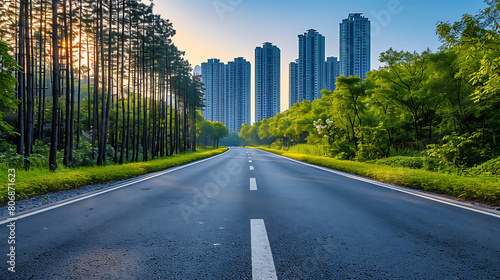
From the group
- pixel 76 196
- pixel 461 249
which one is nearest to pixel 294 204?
pixel 461 249

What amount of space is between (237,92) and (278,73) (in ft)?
89.5

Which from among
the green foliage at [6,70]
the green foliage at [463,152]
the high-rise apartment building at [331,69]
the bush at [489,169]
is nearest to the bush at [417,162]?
the green foliage at [463,152]

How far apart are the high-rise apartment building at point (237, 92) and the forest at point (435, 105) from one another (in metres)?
123

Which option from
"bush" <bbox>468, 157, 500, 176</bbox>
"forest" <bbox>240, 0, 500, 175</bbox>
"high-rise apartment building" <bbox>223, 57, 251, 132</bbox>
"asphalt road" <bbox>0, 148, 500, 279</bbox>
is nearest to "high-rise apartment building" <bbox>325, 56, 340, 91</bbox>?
"high-rise apartment building" <bbox>223, 57, 251, 132</bbox>

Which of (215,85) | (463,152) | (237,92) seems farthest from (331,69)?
(463,152)

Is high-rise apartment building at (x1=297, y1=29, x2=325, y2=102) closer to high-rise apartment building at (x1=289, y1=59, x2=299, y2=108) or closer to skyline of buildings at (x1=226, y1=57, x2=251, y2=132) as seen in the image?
high-rise apartment building at (x1=289, y1=59, x2=299, y2=108)

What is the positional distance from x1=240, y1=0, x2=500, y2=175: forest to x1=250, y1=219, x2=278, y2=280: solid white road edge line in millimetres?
9070

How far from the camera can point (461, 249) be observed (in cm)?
299

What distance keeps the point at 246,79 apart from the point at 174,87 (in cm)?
11144

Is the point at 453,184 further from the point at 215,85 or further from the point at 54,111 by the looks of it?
the point at 215,85

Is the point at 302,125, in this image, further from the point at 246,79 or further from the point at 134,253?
the point at 246,79

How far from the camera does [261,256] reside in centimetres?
271

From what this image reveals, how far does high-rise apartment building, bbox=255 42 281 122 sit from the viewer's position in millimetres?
126688

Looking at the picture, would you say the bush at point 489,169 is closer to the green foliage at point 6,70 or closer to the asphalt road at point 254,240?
the asphalt road at point 254,240
